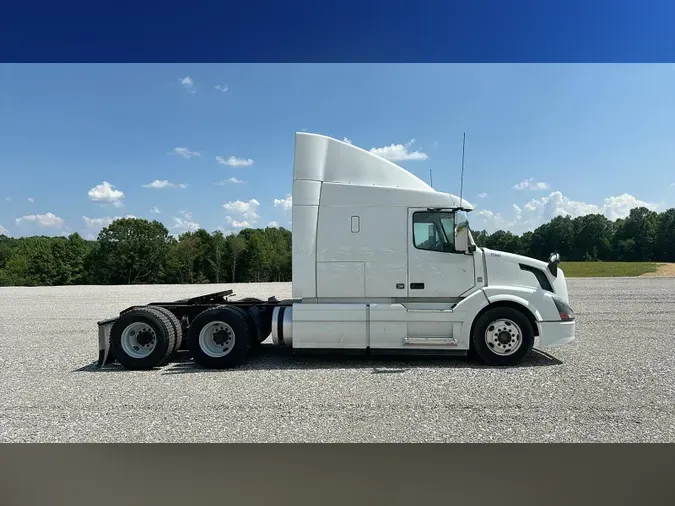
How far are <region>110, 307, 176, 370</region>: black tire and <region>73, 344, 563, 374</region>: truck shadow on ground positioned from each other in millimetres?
219

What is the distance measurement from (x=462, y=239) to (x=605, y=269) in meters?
28.8

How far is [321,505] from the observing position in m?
3.31

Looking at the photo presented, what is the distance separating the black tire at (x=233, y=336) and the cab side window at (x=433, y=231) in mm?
3057

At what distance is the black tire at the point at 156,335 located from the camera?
732 cm

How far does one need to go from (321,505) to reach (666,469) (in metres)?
2.86

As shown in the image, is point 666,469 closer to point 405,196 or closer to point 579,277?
point 405,196

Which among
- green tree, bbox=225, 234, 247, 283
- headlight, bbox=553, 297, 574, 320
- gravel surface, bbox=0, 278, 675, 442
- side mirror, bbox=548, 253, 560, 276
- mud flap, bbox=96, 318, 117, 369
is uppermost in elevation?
green tree, bbox=225, 234, 247, 283

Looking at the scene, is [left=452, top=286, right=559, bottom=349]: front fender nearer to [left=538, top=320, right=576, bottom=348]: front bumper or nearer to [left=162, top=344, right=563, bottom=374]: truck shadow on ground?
[left=538, top=320, right=576, bottom=348]: front bumper

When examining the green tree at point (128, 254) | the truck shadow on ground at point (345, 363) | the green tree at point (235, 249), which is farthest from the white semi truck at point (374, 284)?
the green tree at point (235, 249)

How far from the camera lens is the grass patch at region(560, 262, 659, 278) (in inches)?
1186

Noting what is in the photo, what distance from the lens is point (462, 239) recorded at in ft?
24.1

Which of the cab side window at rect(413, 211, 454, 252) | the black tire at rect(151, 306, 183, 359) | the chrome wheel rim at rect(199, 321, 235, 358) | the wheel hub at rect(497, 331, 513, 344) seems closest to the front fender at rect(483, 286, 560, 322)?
the wheel hub at rect(497, 331, 513, 344)

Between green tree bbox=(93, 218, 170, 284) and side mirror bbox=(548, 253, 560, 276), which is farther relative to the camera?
green tree bbox=(93, 218, 170, 284)

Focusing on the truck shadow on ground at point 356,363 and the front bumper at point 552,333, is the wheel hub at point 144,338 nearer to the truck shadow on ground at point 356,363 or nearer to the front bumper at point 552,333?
the truck shadow on ground at point 356,363
